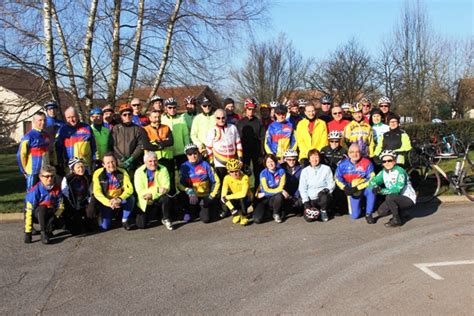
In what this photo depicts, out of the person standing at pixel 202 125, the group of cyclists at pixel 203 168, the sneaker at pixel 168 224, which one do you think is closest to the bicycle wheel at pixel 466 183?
the group of cyclists at pixel 203 168

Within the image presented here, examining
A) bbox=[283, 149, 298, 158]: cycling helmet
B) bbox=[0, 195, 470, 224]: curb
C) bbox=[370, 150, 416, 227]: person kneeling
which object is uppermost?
bbox=[283, 149, 298, 158]: cycling helmet

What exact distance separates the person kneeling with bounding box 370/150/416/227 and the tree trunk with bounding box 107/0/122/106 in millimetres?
8208

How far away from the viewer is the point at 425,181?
903 centimetres

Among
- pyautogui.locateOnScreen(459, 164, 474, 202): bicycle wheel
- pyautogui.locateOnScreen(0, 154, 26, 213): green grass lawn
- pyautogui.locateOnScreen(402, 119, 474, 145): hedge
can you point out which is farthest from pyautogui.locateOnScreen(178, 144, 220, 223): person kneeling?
pyautogui.locateOnScreen(402, 119, 474, 145): hedge

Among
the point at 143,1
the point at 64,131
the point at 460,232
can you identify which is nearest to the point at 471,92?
the point at 143,1

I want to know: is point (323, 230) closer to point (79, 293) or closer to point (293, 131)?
point (293, 131)

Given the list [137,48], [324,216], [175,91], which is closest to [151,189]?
[324,216]

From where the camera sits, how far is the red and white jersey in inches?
293

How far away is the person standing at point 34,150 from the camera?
6.78m

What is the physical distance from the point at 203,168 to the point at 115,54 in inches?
261

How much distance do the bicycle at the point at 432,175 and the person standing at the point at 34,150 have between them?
6678 mm

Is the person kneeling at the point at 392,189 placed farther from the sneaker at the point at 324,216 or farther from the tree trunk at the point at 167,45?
the tree trunk at the point at 167,45

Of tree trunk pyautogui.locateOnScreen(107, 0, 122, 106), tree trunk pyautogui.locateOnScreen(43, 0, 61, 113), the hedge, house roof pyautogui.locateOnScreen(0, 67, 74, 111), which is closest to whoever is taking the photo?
house roof pyautogui.locateOnScreen(0, 67, 74, 111)

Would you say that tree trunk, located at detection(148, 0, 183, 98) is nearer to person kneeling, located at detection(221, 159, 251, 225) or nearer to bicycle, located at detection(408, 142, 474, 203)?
person kneeling, located at detection(221, 159, 251, 225)
